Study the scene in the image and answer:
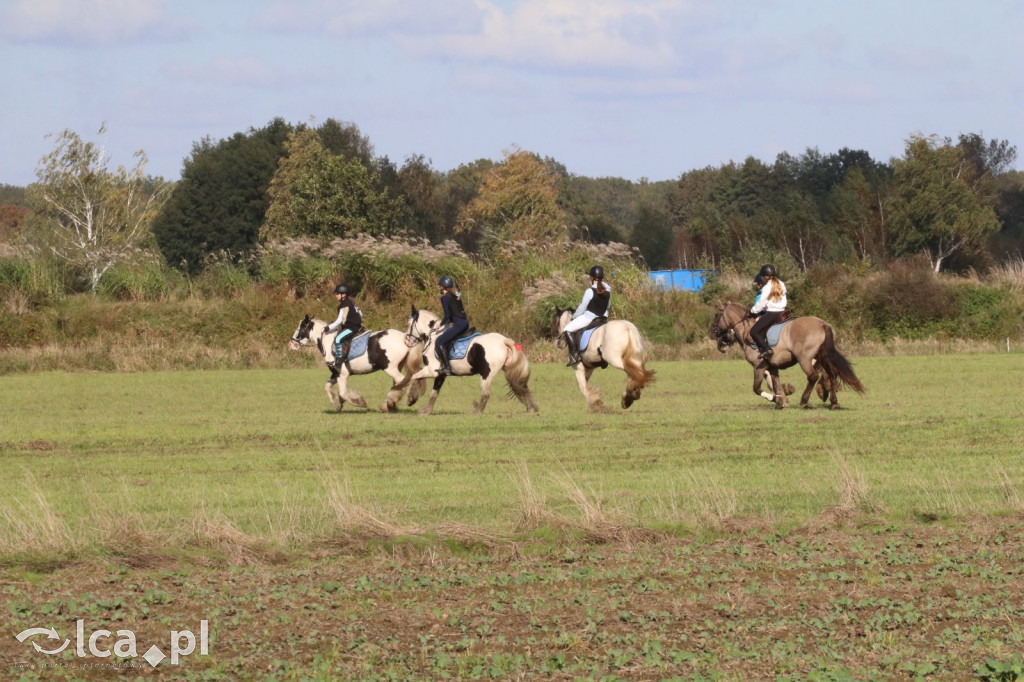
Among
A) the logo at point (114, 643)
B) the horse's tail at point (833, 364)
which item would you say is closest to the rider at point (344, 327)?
the horse's tail at point (833, 364)

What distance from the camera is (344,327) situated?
23.8 metres

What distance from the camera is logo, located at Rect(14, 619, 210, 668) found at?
7.81 meters

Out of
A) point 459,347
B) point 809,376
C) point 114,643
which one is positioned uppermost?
point 459,347

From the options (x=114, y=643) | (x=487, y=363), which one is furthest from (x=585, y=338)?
(x=114, y=643)

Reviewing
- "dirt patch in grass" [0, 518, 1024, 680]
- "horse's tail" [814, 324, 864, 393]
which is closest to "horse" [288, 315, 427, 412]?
"horse's tail" [814, 324, 864, 393]

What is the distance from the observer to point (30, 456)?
17.9 metres

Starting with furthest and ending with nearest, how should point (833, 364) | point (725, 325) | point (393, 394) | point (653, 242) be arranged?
point (653, 242), point (725, 325), point (393, 394), point (833, 364)

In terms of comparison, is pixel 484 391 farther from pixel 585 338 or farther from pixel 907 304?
pixel 907 304

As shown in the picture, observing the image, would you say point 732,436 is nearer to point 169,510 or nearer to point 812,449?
point 812,449

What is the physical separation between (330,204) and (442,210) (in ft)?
70.0

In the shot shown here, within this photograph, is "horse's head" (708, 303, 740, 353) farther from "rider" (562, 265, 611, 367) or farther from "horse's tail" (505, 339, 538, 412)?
"horse's tail" (505, 339, 538, 412)

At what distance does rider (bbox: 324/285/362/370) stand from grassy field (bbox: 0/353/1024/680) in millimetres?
3740

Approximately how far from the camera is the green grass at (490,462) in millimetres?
11867

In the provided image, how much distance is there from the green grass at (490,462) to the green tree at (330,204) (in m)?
38.5
